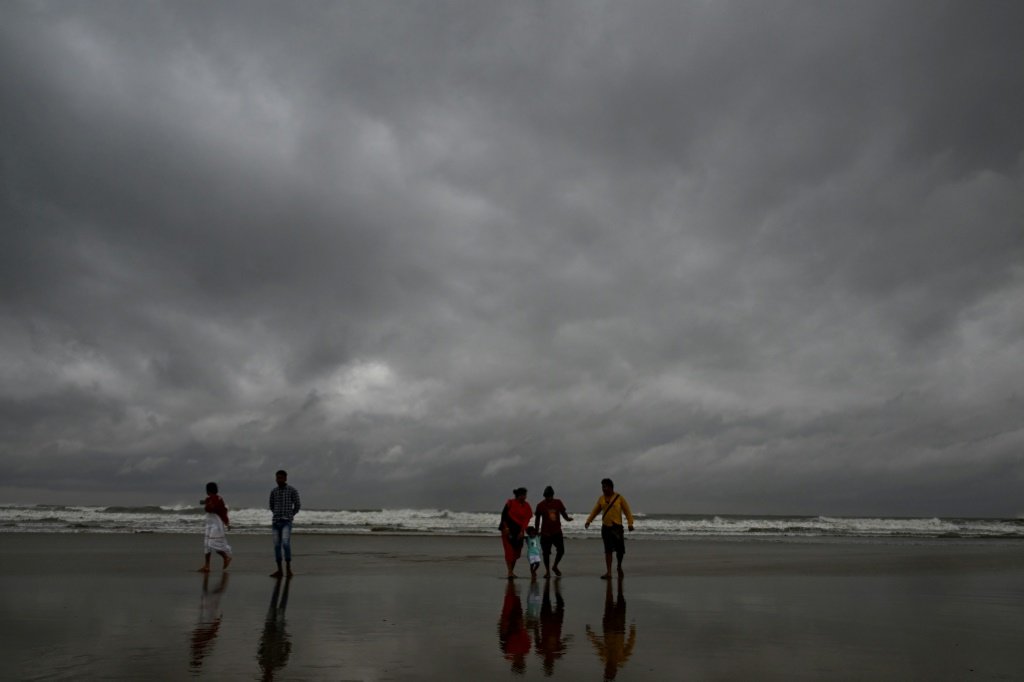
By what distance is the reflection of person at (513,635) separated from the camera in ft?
24.0

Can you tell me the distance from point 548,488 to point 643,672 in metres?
9.64

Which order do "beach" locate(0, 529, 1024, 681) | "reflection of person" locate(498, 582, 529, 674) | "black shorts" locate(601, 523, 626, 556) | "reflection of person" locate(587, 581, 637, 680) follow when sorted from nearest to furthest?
1. "beach" locate(0, 529, 1024, 681)
2. "reflection of person" locate(587, 581, 637, 680)
3. "reflection of person" locate(498, 582, 529, 674)
4. "black shorts" locate(601, 523, 626, 556)

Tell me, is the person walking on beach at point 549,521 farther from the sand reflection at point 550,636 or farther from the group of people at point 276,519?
the group of people at point 276,519

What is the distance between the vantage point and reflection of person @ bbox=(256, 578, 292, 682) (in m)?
6.88

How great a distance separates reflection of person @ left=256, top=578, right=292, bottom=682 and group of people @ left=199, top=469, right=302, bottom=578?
13.0ft

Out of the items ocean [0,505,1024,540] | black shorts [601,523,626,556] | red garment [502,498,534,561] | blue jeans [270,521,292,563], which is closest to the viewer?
blue jeans [270,521,292,563]

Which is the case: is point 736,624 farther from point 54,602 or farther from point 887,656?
point 54,602

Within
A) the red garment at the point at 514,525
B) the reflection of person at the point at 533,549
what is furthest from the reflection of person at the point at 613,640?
the reflection of person at the point at 533,549

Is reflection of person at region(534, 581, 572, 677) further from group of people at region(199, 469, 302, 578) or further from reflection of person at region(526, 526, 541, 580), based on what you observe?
group of people at region(199, 469, 302, 578)

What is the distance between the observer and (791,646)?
27.2 feet

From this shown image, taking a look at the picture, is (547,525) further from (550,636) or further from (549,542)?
(550,636)

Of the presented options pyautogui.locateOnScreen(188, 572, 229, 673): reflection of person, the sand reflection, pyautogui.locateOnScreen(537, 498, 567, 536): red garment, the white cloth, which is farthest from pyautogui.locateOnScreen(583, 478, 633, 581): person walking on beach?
the white cloth

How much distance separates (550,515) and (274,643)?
9.43 metres

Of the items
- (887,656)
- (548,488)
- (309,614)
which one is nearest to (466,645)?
(309,614)
